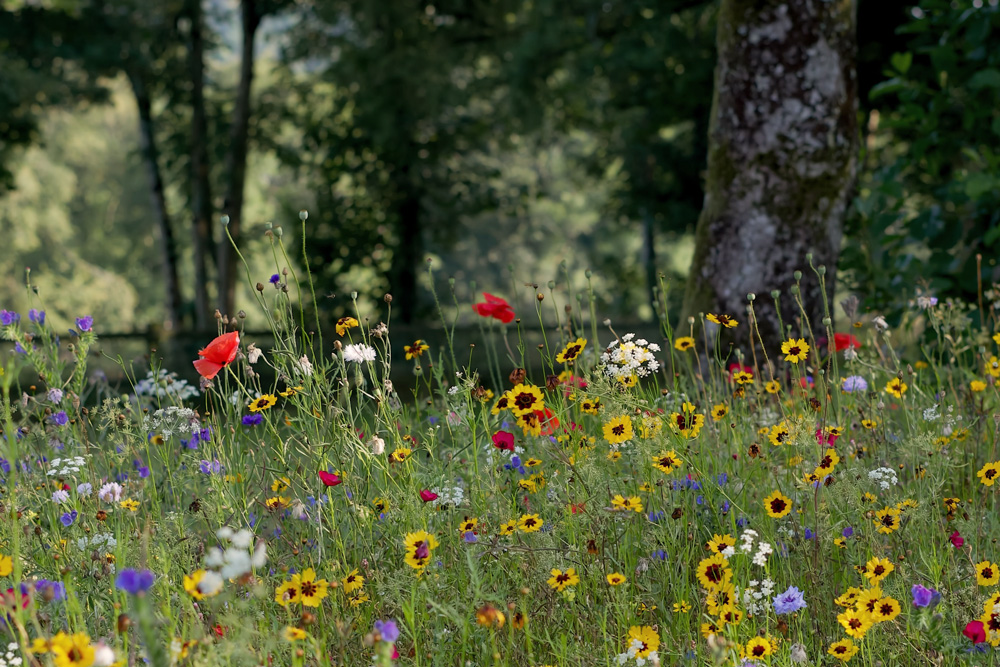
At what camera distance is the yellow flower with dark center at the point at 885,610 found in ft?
5.81

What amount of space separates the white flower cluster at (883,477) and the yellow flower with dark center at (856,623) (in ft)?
1.81

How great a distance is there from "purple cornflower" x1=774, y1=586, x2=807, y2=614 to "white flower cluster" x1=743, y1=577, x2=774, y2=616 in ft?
0.18

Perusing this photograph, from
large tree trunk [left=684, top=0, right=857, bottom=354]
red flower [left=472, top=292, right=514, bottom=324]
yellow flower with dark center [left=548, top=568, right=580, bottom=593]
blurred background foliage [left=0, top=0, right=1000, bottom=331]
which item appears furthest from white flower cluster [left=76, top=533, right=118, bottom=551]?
blurred background foliage [left=0, top=0, right=1000, bottom=331]

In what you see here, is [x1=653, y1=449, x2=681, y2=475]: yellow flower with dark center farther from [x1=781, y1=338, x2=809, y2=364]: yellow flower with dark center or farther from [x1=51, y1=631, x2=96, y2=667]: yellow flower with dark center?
[x1=51, y1=631, x2=96, y2=667]: yellow flower with dark center

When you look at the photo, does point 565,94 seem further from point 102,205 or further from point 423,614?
point 102,205

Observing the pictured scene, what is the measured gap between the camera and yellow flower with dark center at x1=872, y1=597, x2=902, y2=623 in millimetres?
1771

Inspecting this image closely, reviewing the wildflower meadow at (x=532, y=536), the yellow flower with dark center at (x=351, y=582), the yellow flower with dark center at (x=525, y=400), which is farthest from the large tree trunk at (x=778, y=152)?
the yellow flower with dark center at (x=351, y=582)

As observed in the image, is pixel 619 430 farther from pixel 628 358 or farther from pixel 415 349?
pixel 415 349

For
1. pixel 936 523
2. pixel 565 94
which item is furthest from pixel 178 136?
pixel 936 523

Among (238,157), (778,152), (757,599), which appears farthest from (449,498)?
(238,157)

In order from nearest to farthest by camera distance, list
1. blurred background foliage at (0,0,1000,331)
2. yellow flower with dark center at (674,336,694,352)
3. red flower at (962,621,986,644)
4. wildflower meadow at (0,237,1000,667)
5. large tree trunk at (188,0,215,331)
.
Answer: red flower at (962,621,986,644), wildflower meadow at (0,237,1000,667), yellow flower with dark center at (674,336,694,352), blurred background foliage at (0,0,1000,331), large tree trunk at (188,0,215,331)

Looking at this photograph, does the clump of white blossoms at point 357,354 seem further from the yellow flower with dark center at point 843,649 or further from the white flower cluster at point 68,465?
the yellow flower with dark center at point 843,649

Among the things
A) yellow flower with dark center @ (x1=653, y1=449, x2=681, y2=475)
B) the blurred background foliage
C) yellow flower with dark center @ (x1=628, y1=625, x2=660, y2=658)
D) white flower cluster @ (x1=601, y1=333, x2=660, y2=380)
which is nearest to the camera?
yellow flower with dark center @ (x1=628, y1=625, x2=660, y2=658)

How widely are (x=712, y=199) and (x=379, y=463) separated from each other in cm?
320
